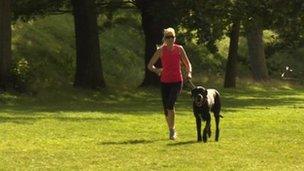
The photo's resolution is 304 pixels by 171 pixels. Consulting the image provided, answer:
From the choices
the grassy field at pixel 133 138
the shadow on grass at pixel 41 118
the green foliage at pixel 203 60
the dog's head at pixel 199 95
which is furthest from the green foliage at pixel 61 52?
the dog's head at pixel 199 95

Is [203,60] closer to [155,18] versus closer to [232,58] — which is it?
[232,58]

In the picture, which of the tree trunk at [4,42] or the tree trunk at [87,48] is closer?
the tree trunk at [4,42]

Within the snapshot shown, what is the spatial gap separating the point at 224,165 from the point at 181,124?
24.5ft

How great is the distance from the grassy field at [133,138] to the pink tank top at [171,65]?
127cm

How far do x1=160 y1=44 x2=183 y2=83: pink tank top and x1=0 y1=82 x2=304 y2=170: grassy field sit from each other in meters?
1.27

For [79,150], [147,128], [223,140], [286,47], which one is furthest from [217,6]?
[286,47]

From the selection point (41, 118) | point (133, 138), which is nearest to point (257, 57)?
point (41, 118)

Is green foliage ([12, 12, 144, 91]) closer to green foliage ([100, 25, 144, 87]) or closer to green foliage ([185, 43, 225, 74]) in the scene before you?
green foliage ([100, 25, 144, 87])

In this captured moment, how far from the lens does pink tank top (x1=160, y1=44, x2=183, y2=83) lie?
14.5 meters

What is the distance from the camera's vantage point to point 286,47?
62000 mm

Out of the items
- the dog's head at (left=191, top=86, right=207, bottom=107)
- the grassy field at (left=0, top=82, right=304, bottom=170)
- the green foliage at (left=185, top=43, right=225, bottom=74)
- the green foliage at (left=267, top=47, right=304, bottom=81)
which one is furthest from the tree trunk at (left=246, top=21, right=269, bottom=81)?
the dog's head at (left=191, top=86, right=207, bottom=107)

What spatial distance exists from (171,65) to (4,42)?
1357cm

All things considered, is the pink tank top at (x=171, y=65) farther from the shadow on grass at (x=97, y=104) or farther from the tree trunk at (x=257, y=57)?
the tree trunk at (x=257, y=57)

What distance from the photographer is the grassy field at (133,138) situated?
37.8 feet
